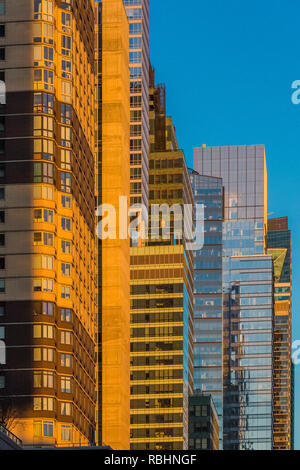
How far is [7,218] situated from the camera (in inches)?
7800

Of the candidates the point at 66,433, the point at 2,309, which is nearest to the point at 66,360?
the point at 66,433

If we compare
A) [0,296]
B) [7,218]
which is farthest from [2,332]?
[7,218]

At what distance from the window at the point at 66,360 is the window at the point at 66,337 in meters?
2.23

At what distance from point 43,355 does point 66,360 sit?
15.3ft

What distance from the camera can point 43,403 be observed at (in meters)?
190

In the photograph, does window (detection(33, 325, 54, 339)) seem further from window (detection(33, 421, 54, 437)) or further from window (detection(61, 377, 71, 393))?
window (detection(33, 421, 54, 437))

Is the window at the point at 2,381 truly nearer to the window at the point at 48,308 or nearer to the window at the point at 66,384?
the window at the point at 66,384

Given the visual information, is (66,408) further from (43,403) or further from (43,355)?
(43,355)

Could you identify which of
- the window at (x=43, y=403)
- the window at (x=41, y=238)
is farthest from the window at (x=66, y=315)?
the window at (x=43, y=403)

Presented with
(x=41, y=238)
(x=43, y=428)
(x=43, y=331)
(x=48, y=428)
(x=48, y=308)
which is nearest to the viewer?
(x=43, y=428)

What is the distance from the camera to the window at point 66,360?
194750 millimetres

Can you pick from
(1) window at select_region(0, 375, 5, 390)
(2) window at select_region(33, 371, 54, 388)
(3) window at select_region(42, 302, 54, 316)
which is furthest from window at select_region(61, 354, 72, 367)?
(1) window at select_region(0, 375, 5, 390)
